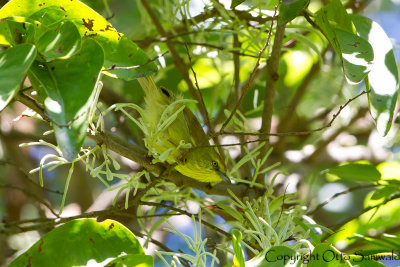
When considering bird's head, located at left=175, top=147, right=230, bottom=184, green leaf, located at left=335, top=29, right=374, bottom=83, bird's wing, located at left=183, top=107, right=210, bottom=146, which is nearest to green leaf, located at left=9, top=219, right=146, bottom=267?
green leaf, located at left=335, top=29, right=374, bottom=83

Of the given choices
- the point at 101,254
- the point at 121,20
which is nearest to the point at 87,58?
the point at 101,254

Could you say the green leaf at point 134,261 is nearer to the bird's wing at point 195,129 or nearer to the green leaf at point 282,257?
the green leaf at point 282,257

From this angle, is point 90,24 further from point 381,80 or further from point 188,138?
point 188,138

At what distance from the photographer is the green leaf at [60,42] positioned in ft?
3.68

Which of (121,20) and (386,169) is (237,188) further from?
(121,20)

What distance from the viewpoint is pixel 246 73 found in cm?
310

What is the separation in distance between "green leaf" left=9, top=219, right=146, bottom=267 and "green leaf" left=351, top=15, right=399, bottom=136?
0.70 m

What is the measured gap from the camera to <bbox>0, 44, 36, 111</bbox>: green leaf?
38.4 inches

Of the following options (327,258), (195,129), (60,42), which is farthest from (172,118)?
(195,129)

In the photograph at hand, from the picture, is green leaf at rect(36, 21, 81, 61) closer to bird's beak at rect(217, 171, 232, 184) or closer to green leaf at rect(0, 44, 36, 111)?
green leaf at rect(0, 44, 36, 111)

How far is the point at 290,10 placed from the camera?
4.92 feet

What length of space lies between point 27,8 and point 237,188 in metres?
1.08

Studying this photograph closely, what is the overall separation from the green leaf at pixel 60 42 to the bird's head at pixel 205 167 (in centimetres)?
106

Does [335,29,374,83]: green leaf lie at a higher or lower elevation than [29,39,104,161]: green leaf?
lower
